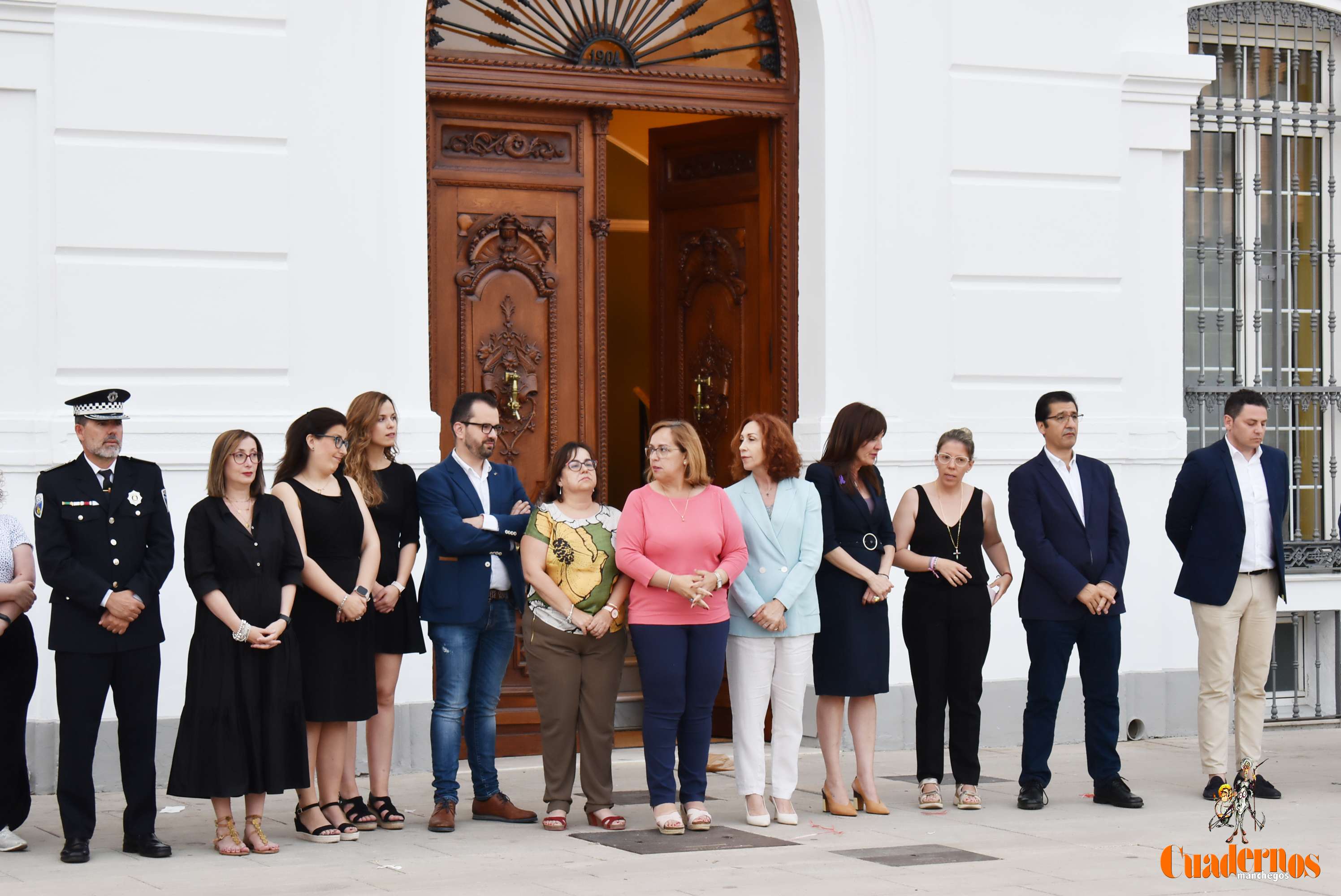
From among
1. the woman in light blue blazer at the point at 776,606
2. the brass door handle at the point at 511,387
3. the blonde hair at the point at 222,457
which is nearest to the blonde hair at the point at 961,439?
the woman in light blue blazer at the point at 776,606

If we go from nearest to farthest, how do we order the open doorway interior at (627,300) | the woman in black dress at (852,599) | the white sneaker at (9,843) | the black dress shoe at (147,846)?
the black dress shoe at (147,846) < the white sneaker at (9,843) < the woman in black dress at (852,599) < the open doorway interior at (627,300)

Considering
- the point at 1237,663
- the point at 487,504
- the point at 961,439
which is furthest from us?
the point at 1237,663

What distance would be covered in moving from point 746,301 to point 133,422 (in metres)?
3.52

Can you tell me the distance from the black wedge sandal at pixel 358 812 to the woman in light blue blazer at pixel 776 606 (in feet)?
5.04

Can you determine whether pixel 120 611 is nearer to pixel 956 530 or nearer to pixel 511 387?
pixel 511 387

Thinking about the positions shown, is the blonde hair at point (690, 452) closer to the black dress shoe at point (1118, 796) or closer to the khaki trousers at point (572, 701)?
the khaki trousers at point (572, 701)

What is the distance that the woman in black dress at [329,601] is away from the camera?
724 centimetres

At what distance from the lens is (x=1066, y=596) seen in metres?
8.11

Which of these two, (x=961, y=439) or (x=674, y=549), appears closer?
(x=674, y=549)

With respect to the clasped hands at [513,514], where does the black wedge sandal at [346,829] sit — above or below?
below

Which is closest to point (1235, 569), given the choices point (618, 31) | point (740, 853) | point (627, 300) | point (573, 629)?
point (740, 853)

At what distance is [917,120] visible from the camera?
9930 mm

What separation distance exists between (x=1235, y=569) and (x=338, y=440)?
4112mm

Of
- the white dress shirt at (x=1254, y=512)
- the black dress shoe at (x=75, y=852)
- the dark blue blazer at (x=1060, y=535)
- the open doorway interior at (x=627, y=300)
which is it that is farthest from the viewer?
the open doorway interior at (x=627, y=300)
